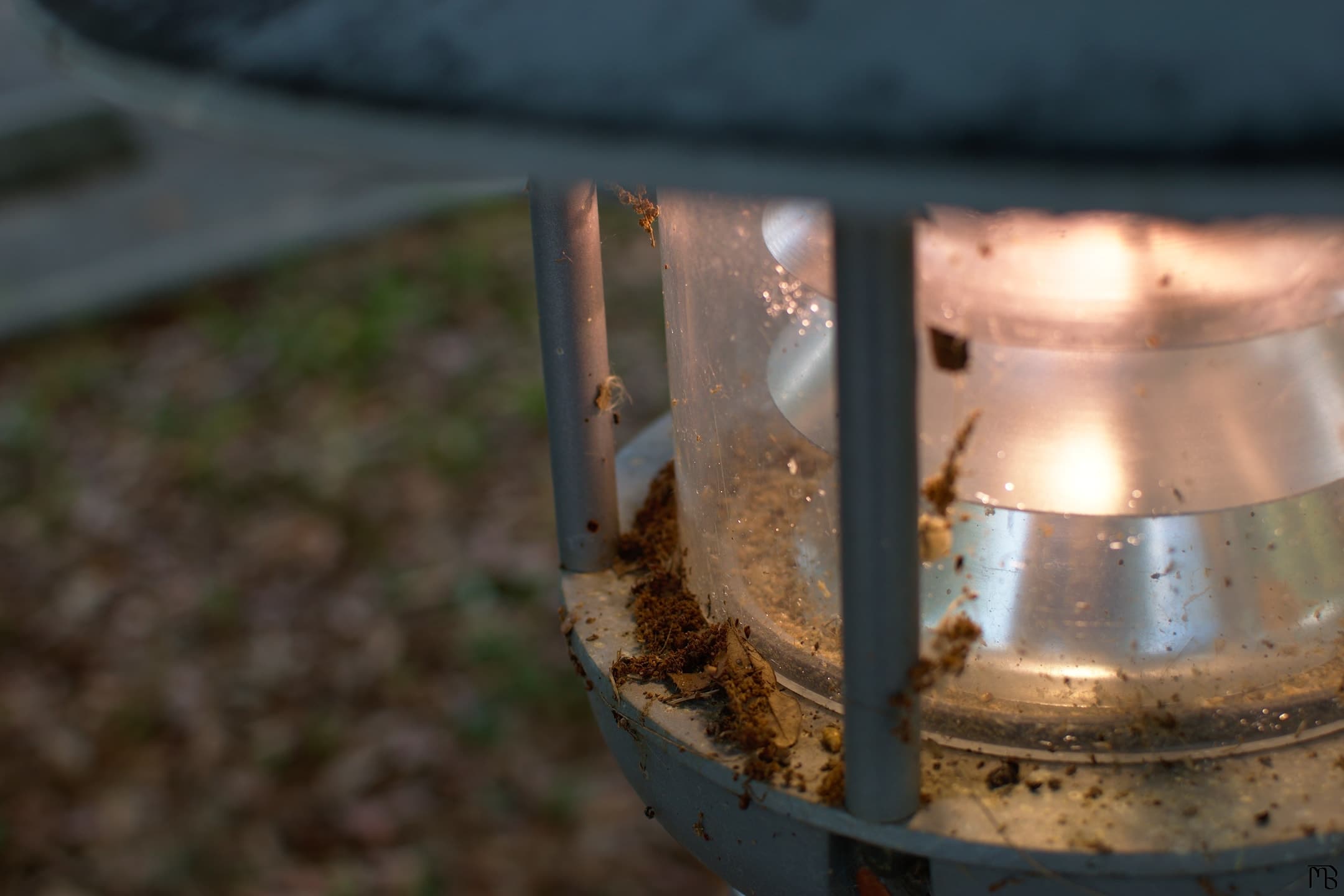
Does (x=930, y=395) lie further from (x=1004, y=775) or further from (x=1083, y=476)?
(x=1004, y=775)

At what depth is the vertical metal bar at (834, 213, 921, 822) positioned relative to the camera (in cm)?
50

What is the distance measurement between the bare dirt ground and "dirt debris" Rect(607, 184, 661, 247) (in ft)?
3.45

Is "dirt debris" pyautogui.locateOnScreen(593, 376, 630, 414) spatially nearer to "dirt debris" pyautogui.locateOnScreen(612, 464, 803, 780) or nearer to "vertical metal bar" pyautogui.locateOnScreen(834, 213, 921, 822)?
"dirt debris" pyautogui.locateOnScreen(612, 464, 803, 780)

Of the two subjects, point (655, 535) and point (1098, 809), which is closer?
point (1098, 809)

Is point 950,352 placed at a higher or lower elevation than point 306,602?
higher

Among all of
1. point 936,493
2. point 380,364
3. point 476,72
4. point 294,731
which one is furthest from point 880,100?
point 380,364

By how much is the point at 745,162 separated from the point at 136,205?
397 centimetres

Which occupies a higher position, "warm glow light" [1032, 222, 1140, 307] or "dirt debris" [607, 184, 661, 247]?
"dirt debris" [607, 184, 661, 247]

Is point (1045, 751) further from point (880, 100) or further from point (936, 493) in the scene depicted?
point (880, 100)

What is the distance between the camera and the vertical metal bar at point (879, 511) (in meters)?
0.50

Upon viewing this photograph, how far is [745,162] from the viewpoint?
36cm

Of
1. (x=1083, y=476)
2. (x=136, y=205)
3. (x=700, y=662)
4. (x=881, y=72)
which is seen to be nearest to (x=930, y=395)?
(x=1083, y=476)

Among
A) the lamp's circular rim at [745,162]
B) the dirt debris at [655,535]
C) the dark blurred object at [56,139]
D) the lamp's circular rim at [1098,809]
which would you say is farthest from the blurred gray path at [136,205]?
the lamp's circular rim at [745,162]

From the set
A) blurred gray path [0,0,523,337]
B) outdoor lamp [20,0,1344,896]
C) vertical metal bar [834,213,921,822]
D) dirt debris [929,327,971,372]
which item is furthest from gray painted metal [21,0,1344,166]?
blurred gray path [0,0,523,337]
